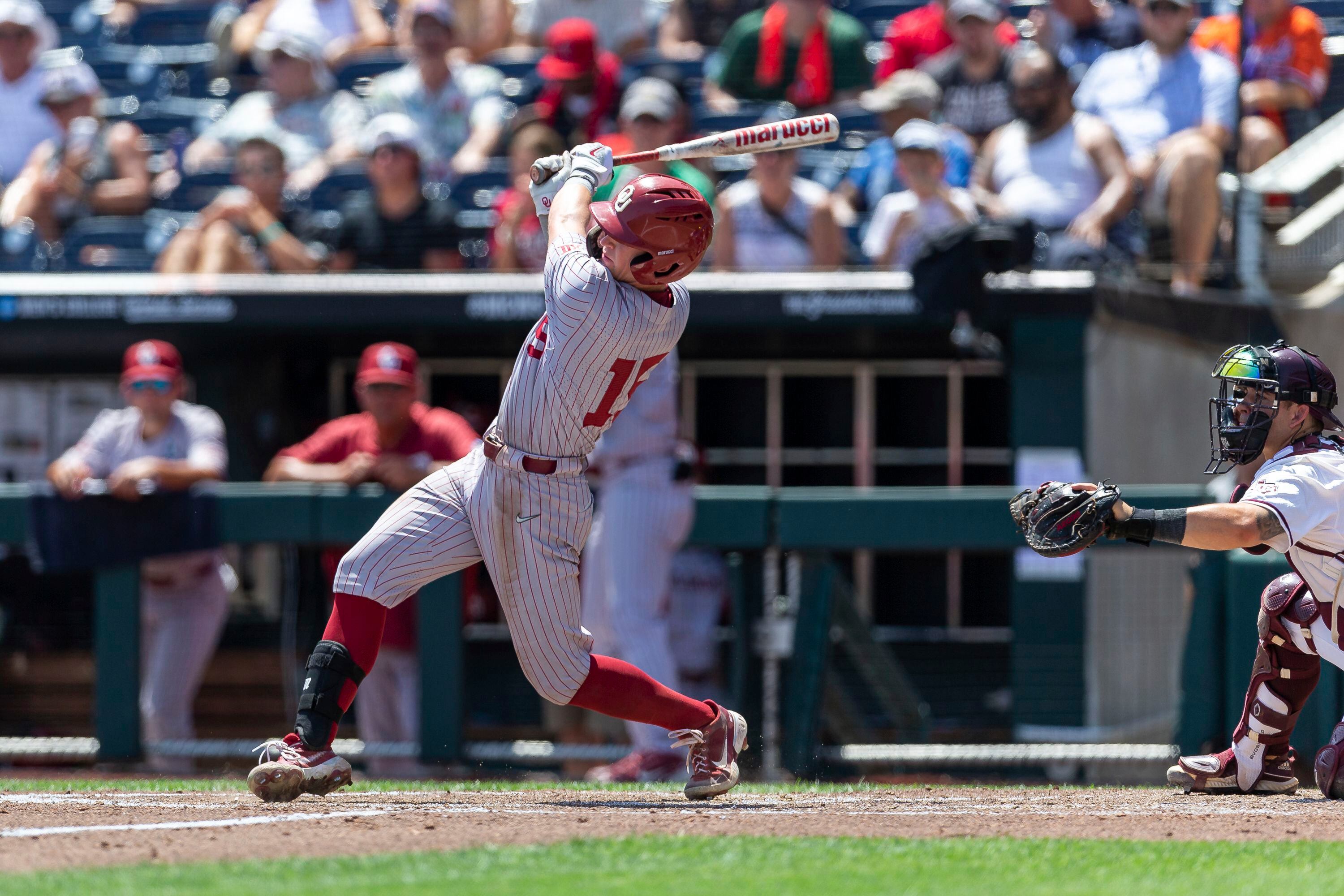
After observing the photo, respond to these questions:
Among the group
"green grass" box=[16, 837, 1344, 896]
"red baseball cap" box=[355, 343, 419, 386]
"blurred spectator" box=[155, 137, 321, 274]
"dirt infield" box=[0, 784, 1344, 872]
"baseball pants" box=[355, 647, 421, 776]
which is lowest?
"baseball pants" box=[355, 647, 421, 776]

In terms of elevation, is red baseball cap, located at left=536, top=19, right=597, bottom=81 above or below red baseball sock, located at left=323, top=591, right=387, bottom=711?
above

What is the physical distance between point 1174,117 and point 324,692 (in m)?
5.12

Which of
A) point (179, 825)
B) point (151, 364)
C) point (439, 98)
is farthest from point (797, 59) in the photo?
point (179, 825)

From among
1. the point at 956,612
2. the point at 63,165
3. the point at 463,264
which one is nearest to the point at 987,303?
the point at 956,612

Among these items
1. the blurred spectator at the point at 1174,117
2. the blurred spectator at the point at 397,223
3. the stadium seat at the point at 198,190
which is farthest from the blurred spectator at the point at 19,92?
the blurred spectator at the point at 1174,117

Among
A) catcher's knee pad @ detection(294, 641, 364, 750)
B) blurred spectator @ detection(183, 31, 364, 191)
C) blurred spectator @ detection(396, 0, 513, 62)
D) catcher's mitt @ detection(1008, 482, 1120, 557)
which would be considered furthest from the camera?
blurred spectator @ detection(396, 0, 513, 62)

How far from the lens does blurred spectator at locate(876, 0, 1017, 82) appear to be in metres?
8.59

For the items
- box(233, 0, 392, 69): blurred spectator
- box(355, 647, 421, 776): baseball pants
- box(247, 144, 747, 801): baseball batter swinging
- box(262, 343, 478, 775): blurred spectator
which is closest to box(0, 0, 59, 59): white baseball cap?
box(233, 0, 392, 69): blurred spectator

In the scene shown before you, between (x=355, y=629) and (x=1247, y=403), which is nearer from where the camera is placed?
(x=355, y=629)

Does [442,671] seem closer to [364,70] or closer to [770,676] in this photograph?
[770,676]

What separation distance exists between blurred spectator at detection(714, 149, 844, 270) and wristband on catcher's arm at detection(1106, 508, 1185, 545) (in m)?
3.78

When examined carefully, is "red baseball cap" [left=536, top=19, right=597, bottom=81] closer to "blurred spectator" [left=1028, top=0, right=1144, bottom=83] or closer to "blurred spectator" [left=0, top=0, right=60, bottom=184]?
"blurred spectator" [left=1028, top=0, right=1144, bottom=83]

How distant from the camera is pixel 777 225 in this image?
7.48 meters

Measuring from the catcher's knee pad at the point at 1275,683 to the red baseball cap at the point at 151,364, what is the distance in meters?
4.36
